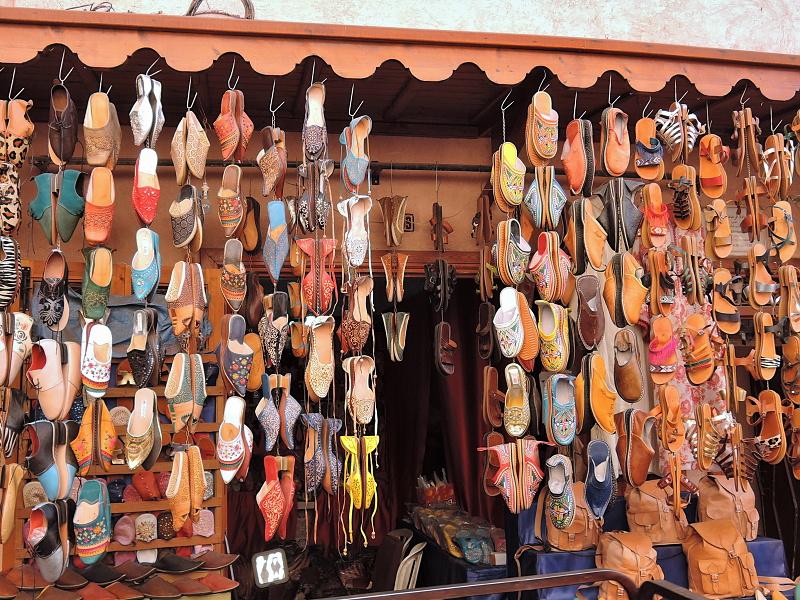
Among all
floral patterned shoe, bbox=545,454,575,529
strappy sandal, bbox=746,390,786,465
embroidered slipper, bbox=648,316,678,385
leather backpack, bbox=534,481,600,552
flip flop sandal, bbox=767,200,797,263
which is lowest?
leather backpack, bbox=534,481,600,552

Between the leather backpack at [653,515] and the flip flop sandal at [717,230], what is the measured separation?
1.26 m

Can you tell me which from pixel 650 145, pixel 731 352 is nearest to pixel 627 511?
pixel 731 352

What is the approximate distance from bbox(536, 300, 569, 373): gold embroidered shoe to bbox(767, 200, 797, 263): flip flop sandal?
1.31 meters

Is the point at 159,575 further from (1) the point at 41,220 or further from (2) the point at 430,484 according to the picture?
(2) the point at 430,484

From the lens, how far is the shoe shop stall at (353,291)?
3.10 metres

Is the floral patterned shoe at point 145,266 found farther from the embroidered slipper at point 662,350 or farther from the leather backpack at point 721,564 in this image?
the leather backpack at point 721,564

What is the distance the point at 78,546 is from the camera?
9.97 ft

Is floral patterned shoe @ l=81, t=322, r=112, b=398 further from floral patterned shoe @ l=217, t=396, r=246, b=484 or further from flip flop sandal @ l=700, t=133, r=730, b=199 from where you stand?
flip flop sandal @ l=700, t=133, r=730, b=199

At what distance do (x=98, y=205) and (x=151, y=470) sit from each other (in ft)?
4.69

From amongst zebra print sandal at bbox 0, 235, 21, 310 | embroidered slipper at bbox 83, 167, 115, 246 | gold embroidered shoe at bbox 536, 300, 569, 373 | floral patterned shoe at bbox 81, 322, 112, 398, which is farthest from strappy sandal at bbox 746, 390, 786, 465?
zebra print sandal at bbox 0, 235, 21, 310

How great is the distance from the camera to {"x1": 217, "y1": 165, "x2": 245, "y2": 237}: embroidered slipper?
3.33 m

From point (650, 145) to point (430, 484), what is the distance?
130 inches

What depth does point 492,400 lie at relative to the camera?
390 centimetres

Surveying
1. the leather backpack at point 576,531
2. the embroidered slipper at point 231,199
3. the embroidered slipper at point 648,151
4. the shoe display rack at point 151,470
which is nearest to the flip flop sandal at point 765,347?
the embroidered slipper at point 648,151
